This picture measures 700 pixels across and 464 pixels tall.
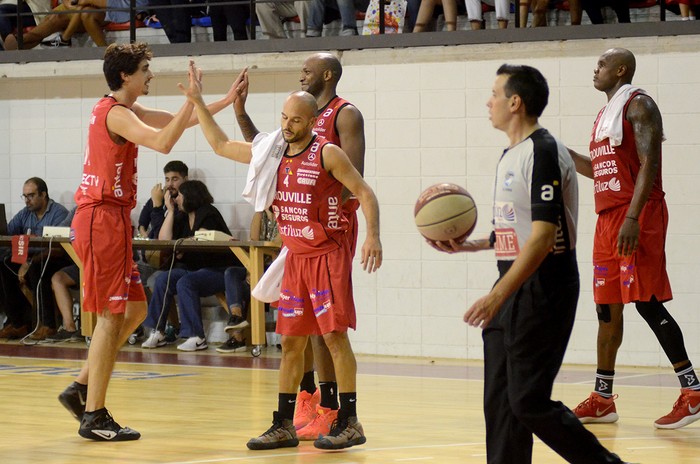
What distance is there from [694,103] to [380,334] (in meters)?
3.21

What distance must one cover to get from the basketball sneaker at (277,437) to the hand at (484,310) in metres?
1.94

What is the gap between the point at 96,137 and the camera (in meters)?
5.69

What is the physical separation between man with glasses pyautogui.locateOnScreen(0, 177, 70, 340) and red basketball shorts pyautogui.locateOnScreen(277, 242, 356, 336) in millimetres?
6322

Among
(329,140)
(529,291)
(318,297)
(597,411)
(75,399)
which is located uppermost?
(329,140)

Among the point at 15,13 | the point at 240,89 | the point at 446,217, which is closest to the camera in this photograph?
the point at 446,217

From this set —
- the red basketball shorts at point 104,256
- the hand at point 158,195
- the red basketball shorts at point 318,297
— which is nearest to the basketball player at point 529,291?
the red basketball shorts at point 318,297

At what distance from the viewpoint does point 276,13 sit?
11008mm

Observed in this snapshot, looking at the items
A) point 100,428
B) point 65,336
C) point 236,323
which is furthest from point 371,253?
point 65,336

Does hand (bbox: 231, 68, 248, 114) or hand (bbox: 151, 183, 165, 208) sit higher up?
hand (bbox: 231, 68, 248, 114)

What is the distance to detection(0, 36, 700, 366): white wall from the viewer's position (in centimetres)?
900

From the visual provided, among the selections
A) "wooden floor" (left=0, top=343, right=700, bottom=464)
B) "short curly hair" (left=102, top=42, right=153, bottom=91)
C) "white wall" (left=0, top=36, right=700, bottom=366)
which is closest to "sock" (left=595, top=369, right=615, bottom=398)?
"wooden floor" (left=0, top=343, right=700, bottom=464)

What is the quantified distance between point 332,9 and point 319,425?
6.12 metres

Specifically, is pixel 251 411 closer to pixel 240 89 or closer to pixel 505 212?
pixel 240 89

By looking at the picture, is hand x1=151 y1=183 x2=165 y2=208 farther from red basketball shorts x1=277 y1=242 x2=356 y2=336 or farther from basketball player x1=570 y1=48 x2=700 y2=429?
red basketball shorts x1=277 y1=242 x2=356 y2=336
